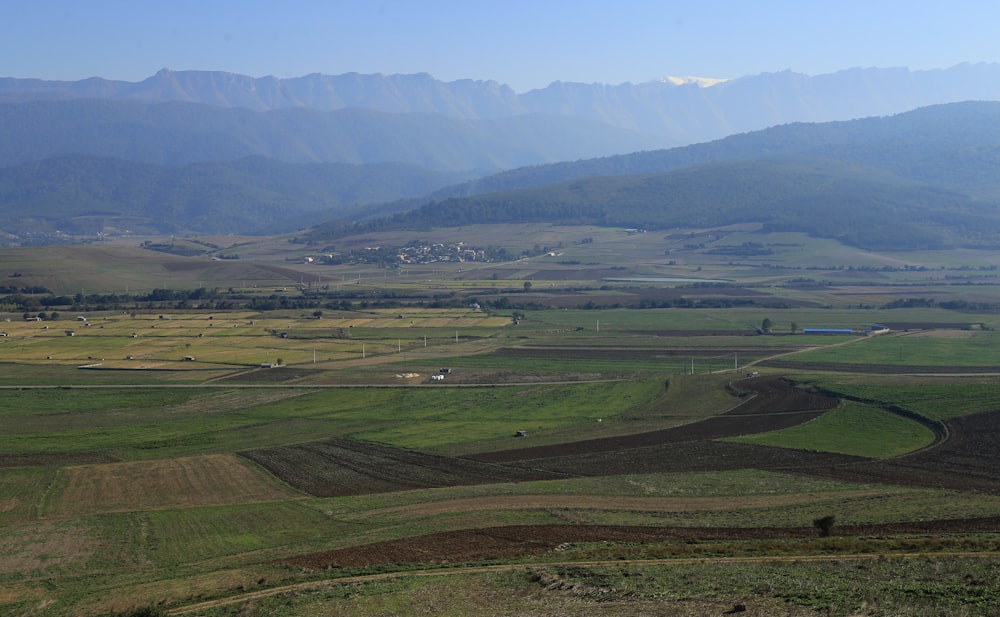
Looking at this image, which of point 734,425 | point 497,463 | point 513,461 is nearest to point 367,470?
point 497,463

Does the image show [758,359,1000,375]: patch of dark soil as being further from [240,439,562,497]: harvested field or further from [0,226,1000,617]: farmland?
[240,439,562,497]: harvested field

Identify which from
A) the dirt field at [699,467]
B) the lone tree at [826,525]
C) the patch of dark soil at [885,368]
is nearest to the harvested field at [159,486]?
the dirt field at [699,467]

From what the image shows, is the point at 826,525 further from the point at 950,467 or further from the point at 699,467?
the point at 950,467

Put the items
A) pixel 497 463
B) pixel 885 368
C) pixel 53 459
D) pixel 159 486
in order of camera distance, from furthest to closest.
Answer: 1. pixel 885 368
2. pixel 53 459
3. pixel 497 463
4. pixel 159 486

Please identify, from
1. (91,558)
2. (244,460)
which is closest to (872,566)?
(91,558)

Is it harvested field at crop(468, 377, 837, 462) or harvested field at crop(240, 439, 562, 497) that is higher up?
harvested field at crop(240, 439, 562, 497)

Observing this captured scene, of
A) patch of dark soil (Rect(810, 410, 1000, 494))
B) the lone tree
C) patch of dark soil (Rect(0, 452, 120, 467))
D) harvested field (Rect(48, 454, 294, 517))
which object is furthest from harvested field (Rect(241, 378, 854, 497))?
the lone tree
